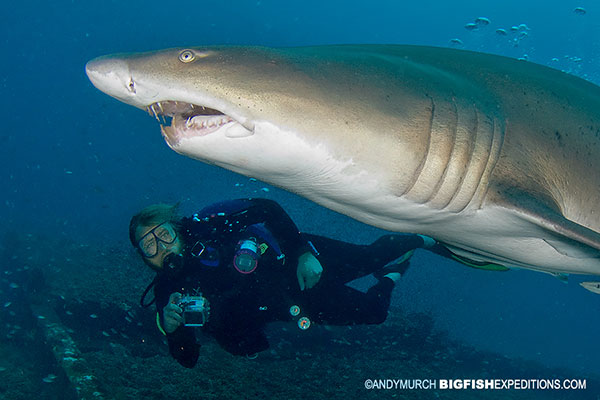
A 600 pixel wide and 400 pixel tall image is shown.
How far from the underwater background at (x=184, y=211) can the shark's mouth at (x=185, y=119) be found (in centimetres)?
497

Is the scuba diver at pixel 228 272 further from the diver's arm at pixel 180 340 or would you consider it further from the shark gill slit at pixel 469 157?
the shark gill slit at pixel 469 157

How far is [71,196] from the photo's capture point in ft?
→ 282

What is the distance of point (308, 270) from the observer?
457cm

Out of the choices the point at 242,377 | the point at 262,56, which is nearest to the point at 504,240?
the point at 262,56

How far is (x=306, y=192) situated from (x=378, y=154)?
591 mm

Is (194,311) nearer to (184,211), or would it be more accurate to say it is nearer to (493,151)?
(493,151)

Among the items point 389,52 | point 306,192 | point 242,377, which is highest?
point 389,52

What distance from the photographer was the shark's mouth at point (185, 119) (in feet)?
5.75

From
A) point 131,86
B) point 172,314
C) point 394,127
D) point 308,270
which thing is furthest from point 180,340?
point 394,127

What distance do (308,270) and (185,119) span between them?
3.05m

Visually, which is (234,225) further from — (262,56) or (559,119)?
(559,119)

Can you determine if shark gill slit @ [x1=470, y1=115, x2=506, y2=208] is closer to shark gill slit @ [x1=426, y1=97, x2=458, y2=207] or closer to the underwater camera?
shark gill slit @ [x1=426, y1=97, x2=458, y2=207]

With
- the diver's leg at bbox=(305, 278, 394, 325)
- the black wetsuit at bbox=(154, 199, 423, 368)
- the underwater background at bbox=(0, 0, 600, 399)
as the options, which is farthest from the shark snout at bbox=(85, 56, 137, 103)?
the underwater background at bbox=(0, 0, 600, 399)

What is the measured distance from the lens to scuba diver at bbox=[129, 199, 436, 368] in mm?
4309
